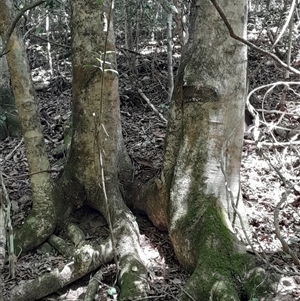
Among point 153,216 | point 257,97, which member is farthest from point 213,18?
point 257,97

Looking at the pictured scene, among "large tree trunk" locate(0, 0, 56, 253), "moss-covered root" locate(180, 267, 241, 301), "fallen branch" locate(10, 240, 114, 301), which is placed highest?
"large tree trunk" locate(0, 0, 56, 253)

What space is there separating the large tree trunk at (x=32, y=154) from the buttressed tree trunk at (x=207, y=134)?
131 cm

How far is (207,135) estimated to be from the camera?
13.1 feet

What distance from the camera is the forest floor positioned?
12.5ft

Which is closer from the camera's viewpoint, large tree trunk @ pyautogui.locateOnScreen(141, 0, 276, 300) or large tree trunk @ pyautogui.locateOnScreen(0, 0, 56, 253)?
large tree trunk @ pyautogui.locateOnScreen(141, 0, 276, 300)

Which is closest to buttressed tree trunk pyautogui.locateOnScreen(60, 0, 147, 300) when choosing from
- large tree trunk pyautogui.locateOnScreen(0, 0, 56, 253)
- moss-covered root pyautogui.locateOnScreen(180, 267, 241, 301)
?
large tree trunk pyautogui.locateOnScreen(0, 0, 56, 253)

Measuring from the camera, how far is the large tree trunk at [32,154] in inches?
162

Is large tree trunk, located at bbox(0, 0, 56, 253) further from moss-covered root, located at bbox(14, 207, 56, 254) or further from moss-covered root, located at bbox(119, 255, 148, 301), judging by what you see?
moss-covered root, located at bbox(119, 255, 148, 301)

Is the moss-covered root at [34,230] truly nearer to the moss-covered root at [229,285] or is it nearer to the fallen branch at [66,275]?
the fallen branch at [66,275]

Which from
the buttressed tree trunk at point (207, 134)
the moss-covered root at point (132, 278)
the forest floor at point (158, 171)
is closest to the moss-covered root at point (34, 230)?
the forest floor at point (158, 171)

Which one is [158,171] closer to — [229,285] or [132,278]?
[132,278]

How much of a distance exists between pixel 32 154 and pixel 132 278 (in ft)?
5.26

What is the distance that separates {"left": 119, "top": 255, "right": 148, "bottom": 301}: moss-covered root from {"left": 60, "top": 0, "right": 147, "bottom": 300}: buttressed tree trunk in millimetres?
253

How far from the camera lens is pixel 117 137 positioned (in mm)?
4773
